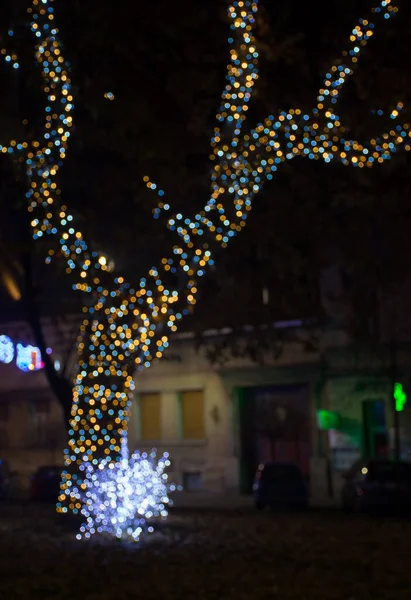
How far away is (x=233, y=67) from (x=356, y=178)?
7.31 metres

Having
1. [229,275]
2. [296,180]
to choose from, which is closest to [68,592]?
[296,180]

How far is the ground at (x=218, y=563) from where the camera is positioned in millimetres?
10617

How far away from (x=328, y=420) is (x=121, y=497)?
16.1 m

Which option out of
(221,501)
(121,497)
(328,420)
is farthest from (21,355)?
(121,497)

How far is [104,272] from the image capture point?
17453 mm

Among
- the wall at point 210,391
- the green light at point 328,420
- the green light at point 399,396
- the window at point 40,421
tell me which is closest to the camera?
the green light at point 399,396

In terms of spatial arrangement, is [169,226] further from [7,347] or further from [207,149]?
[7,347]

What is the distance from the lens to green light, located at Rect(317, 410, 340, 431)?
32.3 metres

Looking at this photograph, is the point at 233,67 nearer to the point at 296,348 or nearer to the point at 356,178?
the point at 356,178

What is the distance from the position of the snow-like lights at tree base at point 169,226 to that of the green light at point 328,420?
15417 millimetres

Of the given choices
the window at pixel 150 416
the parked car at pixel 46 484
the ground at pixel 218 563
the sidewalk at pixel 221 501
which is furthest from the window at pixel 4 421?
the ground at pixel 218 563

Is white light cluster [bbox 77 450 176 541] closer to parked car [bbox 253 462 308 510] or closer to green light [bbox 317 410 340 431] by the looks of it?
parked car [bbox 253 462 308 510]

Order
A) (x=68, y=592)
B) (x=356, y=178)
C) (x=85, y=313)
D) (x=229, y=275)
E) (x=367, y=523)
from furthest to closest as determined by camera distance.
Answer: (x=229, y=275), (x=356, y=178), (x=367, y=523), (x=85, y=313), (x=68, y=592)

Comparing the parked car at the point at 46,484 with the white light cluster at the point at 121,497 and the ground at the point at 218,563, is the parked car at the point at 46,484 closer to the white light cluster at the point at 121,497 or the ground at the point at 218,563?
the ground at the point at 218,563
